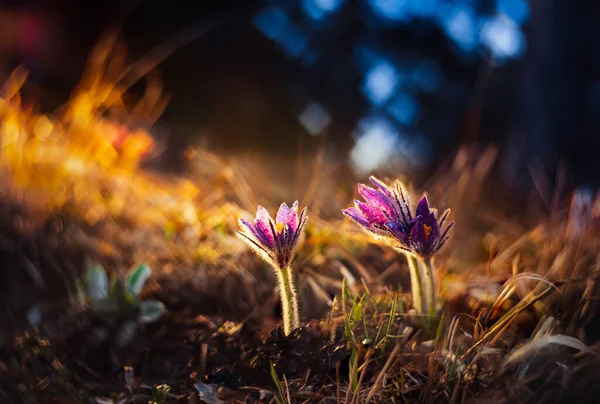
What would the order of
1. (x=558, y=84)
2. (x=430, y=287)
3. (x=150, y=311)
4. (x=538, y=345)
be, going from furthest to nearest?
(x=558, y=84) < (x=150, y=311) < (x=430, y=287) < (x=538, y=345)

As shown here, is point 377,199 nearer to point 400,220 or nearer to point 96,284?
point 400,220

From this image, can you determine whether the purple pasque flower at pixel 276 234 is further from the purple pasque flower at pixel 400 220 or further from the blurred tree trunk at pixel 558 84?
the blurred tree trunk at pixel 558 84

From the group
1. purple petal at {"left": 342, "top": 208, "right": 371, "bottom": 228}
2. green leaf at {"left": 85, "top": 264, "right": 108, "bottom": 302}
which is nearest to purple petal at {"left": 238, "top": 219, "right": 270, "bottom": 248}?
purple petal at {"left": 342, "top": 208, "right": 371, "bottom": 228}

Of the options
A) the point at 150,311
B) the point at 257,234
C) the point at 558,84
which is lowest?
the point at 150,311

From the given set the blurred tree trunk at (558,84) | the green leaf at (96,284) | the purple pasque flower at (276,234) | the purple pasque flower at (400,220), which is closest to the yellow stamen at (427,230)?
the purple pasque flower at (400,220)

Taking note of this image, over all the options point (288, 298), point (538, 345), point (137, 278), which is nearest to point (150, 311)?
point (137, 278)

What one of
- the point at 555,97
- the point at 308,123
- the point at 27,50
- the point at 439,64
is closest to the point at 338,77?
the point at 308,123

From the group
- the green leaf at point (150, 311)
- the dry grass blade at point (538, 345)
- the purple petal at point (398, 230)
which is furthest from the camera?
the green leaf at point (150, 311)
